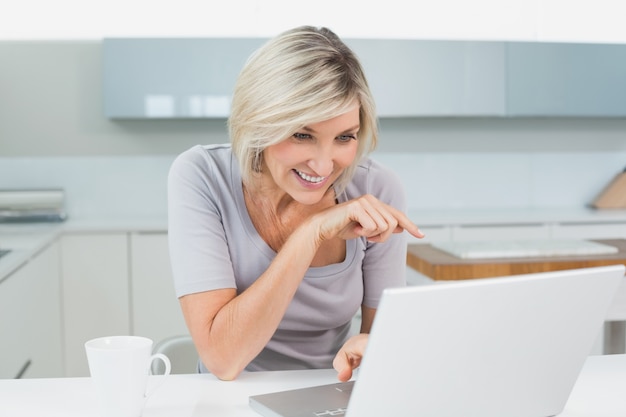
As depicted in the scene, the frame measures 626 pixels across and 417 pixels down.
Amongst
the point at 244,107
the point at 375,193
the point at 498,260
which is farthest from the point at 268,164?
the point at 498,260

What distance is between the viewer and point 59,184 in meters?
4.28

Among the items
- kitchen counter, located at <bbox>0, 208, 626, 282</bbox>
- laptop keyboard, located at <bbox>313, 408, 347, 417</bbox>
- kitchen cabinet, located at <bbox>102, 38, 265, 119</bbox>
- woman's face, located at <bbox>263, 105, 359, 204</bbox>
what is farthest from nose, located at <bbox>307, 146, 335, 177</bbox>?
kitchen cabinet, located at <bbox>102, 38, 265, 119</bbox>

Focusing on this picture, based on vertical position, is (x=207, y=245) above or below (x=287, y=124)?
below

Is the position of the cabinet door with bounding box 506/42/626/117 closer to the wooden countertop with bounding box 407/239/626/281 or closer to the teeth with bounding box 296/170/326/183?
the wooden countertop with bounding box 407/239/626/281

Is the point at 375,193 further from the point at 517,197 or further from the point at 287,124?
the point at 517,197

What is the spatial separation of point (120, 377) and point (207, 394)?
222 mm

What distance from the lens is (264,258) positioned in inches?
66.2

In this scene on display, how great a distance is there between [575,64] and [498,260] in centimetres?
201

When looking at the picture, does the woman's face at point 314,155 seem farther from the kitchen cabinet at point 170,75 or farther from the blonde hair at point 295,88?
the kitchen cabinet at point 170,75

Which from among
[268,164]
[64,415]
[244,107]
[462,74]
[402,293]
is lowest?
[64,415]

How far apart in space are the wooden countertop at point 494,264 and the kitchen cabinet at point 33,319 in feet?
4.42

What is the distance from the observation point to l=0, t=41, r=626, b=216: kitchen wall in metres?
4.21

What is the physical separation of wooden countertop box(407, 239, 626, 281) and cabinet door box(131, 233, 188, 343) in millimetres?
1505

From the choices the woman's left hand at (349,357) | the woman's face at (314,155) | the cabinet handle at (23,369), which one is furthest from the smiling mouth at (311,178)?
the cabinet handle at (23,369)
